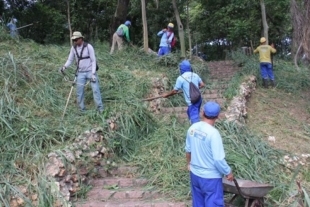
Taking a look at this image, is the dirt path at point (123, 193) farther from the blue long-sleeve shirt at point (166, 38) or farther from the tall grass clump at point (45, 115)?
the blue long-sleeve shirt at point (166, 38)

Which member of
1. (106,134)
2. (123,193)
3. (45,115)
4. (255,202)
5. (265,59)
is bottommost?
(123,193)

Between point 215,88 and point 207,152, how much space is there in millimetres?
6054

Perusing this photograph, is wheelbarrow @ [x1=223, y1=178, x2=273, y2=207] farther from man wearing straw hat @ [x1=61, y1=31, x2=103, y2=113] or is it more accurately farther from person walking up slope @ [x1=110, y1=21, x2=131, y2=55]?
person walking up slope @ [x1=110, y1=21, x2=131, y2=55]

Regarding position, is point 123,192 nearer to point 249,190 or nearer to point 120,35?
point 249,190

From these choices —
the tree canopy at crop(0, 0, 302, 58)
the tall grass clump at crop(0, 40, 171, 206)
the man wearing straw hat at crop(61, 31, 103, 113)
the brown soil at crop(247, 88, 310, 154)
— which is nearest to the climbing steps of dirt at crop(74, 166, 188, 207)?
the tall grass clump at crop(0, 40, 171, 206)

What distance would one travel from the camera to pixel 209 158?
3.85 m

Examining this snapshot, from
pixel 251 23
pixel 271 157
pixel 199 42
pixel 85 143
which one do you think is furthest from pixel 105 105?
pixel 199 42

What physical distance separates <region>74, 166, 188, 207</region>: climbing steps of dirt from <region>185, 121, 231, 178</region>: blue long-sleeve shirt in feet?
3.34

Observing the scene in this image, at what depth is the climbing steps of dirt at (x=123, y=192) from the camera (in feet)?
16.1

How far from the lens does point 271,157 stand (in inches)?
240

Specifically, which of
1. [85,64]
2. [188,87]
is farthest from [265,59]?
[85,64]

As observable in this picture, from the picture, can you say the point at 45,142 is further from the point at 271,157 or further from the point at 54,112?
the point at 271,157

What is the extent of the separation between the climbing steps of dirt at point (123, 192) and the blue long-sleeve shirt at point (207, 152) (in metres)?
1.02

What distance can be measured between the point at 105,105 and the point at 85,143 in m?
1.46
